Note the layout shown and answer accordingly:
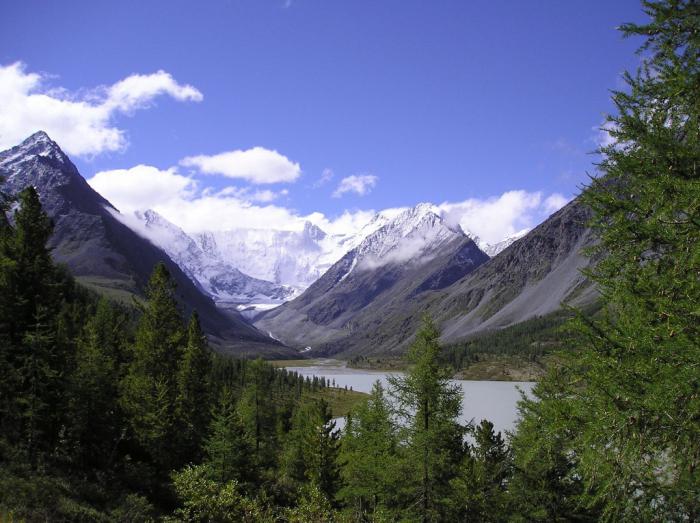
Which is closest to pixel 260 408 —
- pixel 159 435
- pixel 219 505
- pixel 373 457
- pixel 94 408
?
pixel 159 435

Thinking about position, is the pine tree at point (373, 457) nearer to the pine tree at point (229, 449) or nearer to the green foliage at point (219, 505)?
the pine tree at point (229, 449)

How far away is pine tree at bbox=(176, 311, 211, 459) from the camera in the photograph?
3525cm

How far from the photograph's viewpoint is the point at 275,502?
4150cm

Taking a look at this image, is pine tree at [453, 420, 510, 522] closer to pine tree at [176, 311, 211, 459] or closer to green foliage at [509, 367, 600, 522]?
green foliage at [509, 367, 600, 522]

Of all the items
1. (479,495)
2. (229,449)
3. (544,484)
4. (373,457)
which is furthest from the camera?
(229,449)

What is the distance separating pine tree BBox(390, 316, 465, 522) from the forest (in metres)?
0.08

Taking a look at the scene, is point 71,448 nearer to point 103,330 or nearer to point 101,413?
point 101,413

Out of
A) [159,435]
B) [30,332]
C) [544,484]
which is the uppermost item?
[30,332]

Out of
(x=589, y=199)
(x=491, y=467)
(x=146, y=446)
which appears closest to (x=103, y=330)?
(x=146, y=446)

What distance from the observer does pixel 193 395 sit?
125 feet

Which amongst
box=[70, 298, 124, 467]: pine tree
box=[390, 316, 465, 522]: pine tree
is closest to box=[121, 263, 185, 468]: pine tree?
box=[70, 298, 124, 467]: pine tree

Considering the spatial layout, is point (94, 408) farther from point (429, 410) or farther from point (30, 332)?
point (429, 410)

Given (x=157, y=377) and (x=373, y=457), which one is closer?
(x=373, y=457)

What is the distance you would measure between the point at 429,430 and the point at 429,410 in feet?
4.06
